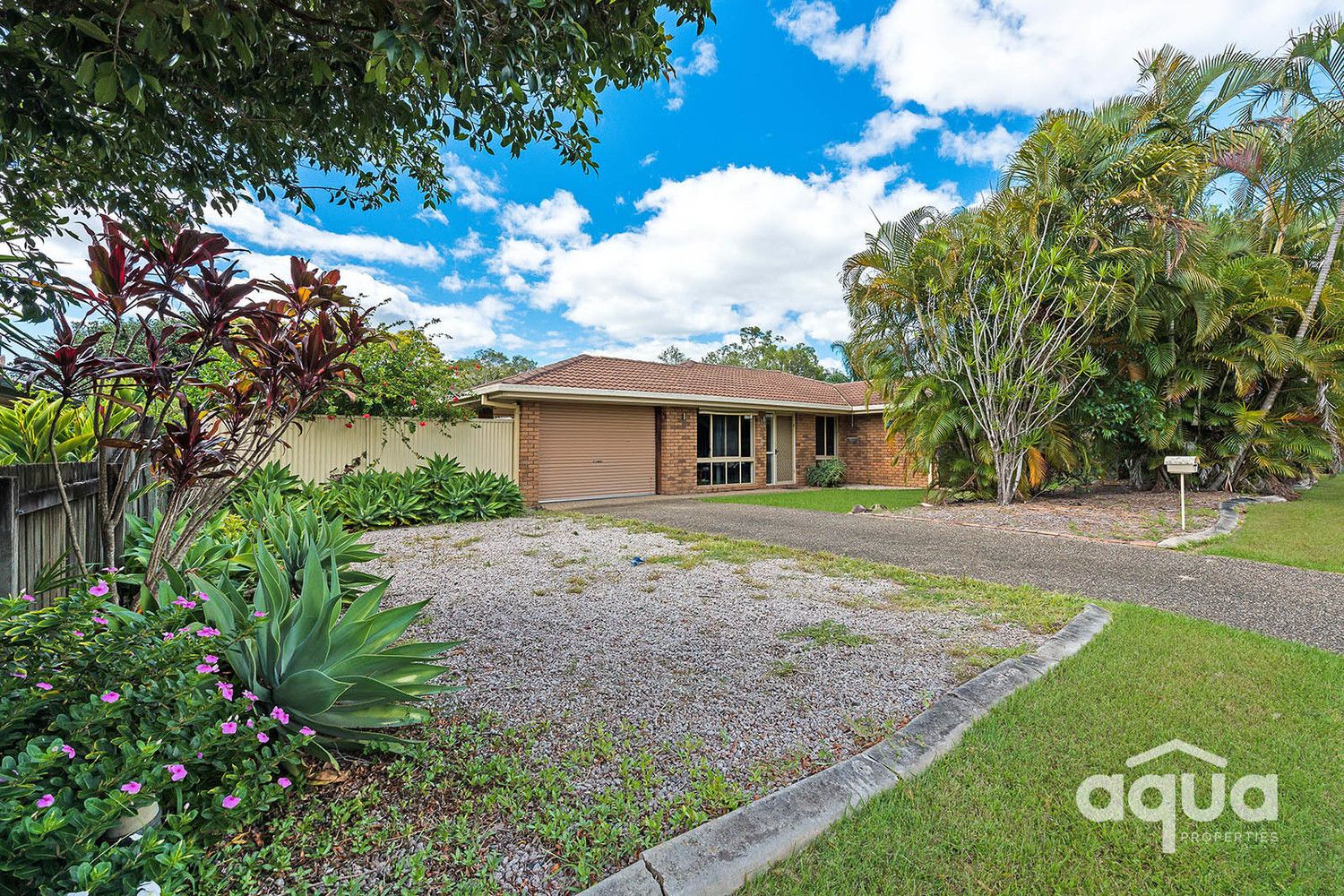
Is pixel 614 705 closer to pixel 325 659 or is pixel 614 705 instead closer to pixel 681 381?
pixel 325 659

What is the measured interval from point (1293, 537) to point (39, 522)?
39.4 feet

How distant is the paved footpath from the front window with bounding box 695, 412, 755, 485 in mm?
5871

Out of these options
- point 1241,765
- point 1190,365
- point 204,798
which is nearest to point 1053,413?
point 1190,365

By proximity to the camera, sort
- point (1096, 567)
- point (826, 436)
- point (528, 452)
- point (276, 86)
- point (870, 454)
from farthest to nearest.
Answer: point (826, 436), point (870, 454), point (528, 452), point (1096, 567), point (276, 86)

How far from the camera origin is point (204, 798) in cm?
180

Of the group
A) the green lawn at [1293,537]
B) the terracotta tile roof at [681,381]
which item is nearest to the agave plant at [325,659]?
the green lawn at [1293,537]

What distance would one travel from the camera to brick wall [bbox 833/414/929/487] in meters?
17.1

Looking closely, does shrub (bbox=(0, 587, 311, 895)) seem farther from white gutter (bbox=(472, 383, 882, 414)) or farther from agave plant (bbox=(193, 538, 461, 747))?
white gutter (bbox=(472, 383, 882, 414))

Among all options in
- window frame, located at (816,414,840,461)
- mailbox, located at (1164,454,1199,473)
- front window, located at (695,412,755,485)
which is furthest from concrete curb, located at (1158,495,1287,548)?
front window, located at (695,412,755,485)

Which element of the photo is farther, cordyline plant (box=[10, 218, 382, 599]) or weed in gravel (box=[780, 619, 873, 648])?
weed in gravel (box=[780, 619, 873, 648])

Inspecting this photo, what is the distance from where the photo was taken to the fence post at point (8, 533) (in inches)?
83.3

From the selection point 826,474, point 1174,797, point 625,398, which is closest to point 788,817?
point 1174,797

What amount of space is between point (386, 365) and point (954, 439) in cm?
1064

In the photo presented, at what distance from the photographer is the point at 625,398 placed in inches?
524
